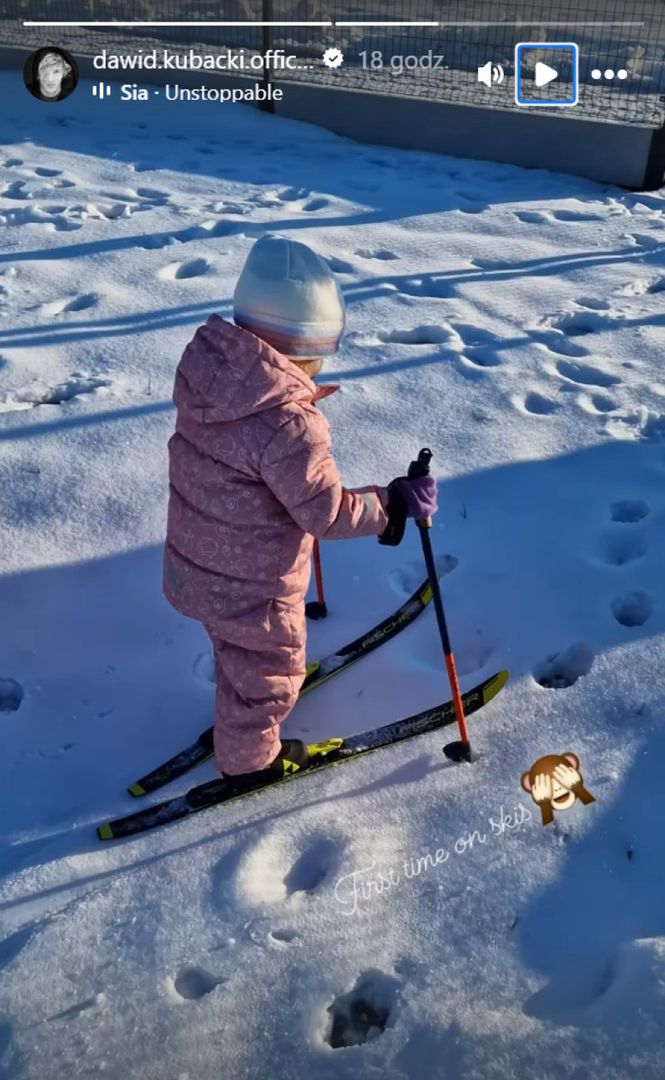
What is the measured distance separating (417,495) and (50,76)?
27.2 feet

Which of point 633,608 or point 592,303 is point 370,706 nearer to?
point 633,608

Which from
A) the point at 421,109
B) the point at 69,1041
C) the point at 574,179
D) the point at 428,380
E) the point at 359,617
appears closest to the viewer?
the point at 69,1041

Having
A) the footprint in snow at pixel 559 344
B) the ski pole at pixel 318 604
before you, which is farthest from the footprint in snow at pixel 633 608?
the footprint in snow at pixel 559 344

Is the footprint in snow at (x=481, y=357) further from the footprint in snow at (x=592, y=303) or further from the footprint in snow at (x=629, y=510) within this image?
the footprint in snow at (x=629, y=510)

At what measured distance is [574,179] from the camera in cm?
687

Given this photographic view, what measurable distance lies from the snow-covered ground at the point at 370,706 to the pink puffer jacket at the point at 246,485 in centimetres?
59

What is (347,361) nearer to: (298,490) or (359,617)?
(359,617)

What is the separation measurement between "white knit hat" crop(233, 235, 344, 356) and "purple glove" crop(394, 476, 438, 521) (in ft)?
1.36

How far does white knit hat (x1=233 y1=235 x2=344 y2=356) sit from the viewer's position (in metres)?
1.98

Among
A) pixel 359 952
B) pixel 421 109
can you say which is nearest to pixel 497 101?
pixel 421 109

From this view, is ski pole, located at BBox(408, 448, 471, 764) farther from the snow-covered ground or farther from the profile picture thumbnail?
the profile picture thumbnail

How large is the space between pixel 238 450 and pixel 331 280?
453 mm

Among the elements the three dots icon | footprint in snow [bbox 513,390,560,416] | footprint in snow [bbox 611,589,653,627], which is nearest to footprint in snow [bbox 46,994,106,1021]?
footprint in snow [bbox 611,589,653,627]

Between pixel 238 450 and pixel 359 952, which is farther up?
pixel 238 450
